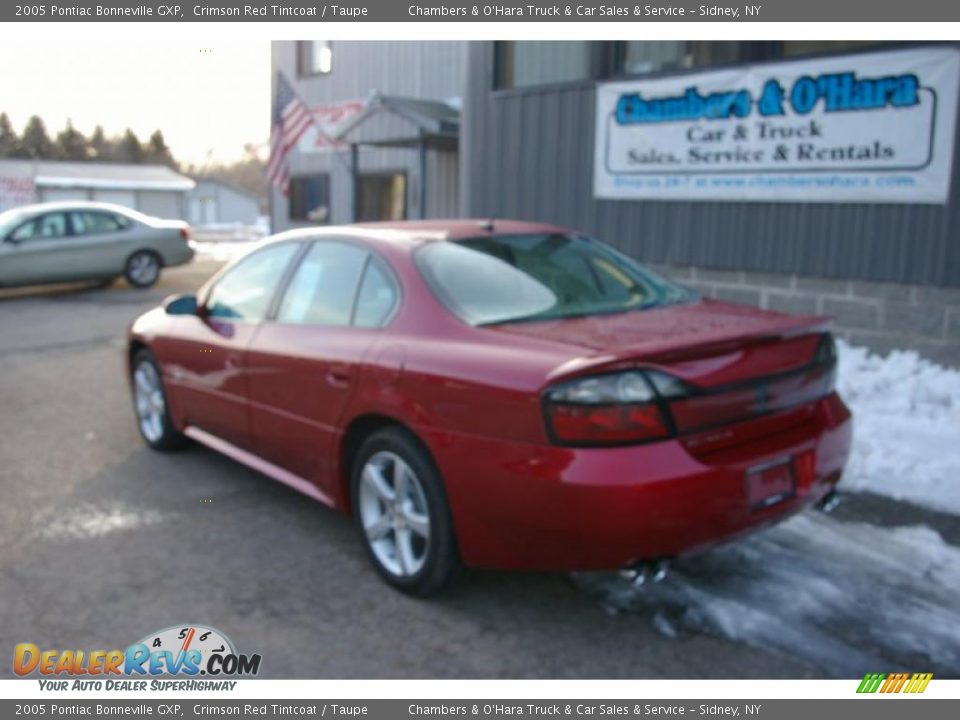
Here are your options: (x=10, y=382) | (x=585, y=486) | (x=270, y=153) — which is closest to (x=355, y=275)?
(x=585, y=486)

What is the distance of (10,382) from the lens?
8.05 meters

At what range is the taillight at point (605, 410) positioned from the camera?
9.82 feet

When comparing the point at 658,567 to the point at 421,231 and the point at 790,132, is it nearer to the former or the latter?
the point at 421,231

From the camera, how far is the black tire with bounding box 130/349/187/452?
564cm

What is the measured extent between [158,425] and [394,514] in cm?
264

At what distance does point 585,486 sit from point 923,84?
5.34 m

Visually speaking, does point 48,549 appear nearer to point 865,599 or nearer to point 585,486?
point 585,486

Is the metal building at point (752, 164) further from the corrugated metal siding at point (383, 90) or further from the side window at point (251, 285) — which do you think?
the side window at point (251, 285)

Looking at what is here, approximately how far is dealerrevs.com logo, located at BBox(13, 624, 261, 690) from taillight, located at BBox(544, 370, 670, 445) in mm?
1384

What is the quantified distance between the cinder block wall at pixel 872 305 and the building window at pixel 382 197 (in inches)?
378

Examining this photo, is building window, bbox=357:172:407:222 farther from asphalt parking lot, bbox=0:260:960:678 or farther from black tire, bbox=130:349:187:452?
asphalt parking lot, bbox=0:260:960:678

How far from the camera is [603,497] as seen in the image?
9.67 feet

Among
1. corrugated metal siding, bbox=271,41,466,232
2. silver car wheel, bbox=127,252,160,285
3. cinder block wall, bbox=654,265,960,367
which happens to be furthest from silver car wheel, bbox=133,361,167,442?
→ silver car wheel, bbox=127,252,160,285

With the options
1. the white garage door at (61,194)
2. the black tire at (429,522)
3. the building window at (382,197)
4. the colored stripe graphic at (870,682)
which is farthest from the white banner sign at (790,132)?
the white garage door at (61,194)
